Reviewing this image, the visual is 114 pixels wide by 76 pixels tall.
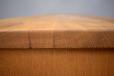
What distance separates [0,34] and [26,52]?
54 millimetres

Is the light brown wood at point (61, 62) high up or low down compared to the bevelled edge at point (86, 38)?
down

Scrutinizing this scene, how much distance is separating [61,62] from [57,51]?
0.02m

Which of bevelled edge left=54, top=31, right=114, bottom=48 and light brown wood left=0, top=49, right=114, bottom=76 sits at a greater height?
bevelled edge left=54, top=31, right=114, bottom=48

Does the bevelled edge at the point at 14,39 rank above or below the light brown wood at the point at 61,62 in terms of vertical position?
above

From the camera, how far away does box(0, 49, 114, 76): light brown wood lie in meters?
0.29

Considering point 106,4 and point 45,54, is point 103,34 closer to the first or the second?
point 45,54

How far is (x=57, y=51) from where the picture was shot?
0.29 metres

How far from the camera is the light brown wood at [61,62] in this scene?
0.95 ft

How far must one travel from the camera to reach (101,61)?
0.29 metres

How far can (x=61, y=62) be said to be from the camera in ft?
0.97

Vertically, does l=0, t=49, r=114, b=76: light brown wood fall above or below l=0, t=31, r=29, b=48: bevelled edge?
below

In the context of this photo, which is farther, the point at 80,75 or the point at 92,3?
the point at 92,3

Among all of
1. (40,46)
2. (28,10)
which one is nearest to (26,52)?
(40,46)

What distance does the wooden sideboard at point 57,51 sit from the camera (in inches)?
11.0
